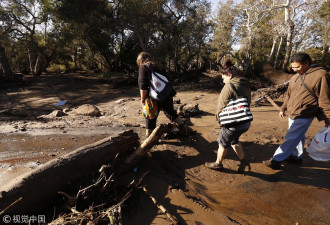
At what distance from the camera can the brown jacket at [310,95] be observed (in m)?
2.53

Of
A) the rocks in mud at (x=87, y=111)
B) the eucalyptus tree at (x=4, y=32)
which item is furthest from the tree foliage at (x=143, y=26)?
the rocks in mud at (x=87, y=111)

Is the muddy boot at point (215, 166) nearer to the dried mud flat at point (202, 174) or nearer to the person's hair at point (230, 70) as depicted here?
the dried mud flat at point (202, 174)

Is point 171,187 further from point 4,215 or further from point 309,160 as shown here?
point 309,160

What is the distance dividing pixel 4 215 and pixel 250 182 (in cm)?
300

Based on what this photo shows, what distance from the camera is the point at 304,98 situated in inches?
108

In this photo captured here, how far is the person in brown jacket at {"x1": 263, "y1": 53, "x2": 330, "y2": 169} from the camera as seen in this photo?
8.38 feet

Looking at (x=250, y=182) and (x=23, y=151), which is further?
(x=23, y=151)

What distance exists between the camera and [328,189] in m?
2.72

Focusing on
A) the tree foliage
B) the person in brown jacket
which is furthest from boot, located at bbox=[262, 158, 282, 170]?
the tree foliage

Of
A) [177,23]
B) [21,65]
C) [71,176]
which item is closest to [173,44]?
[177,23]

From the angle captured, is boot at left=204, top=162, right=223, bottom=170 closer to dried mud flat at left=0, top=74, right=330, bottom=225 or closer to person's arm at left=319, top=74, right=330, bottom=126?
dried mud flat at left=0, top=74, right=330, bottom=225

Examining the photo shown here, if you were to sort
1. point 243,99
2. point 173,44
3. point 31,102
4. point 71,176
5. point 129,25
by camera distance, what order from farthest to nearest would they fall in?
1. point 173,44
2. point 129,25
3. point 31,102
4. point 243,99
5. point 71,176

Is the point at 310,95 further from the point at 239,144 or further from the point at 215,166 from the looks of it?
the point at 215,166

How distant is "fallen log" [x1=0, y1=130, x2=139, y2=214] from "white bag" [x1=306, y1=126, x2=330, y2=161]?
2986mm
